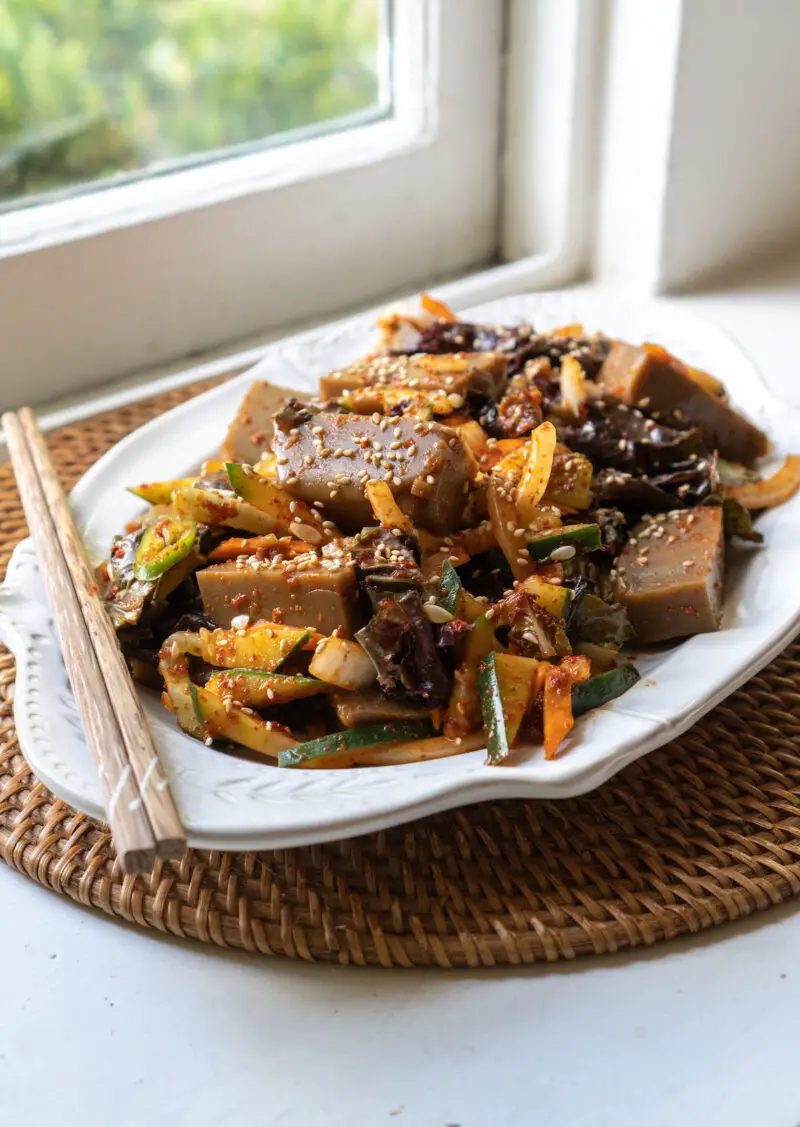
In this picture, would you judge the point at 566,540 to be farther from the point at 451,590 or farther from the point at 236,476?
the point at 236,476

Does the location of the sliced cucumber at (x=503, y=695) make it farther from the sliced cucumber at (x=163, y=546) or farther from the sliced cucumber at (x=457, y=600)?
the sliced cucumber at (x=163, y=546)

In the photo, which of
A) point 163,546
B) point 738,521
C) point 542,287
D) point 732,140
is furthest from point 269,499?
point 732,140

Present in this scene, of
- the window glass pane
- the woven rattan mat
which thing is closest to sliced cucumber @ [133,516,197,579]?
the woven rattan mat

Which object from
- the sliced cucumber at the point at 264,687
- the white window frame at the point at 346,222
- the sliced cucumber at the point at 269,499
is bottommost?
the white window frame at the point at 346,222

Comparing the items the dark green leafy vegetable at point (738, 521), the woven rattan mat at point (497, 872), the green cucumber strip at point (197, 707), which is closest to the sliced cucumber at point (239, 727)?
the green cucumber strip at point (197, 707)

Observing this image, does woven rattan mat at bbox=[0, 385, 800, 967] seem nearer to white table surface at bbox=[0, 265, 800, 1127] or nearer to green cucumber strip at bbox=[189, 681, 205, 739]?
white table surface at bbox=[0, 265, 800, 1127]

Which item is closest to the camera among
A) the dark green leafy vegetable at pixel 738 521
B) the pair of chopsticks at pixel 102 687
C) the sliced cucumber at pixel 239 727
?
the pair of chopsticks at pixel 102 687
